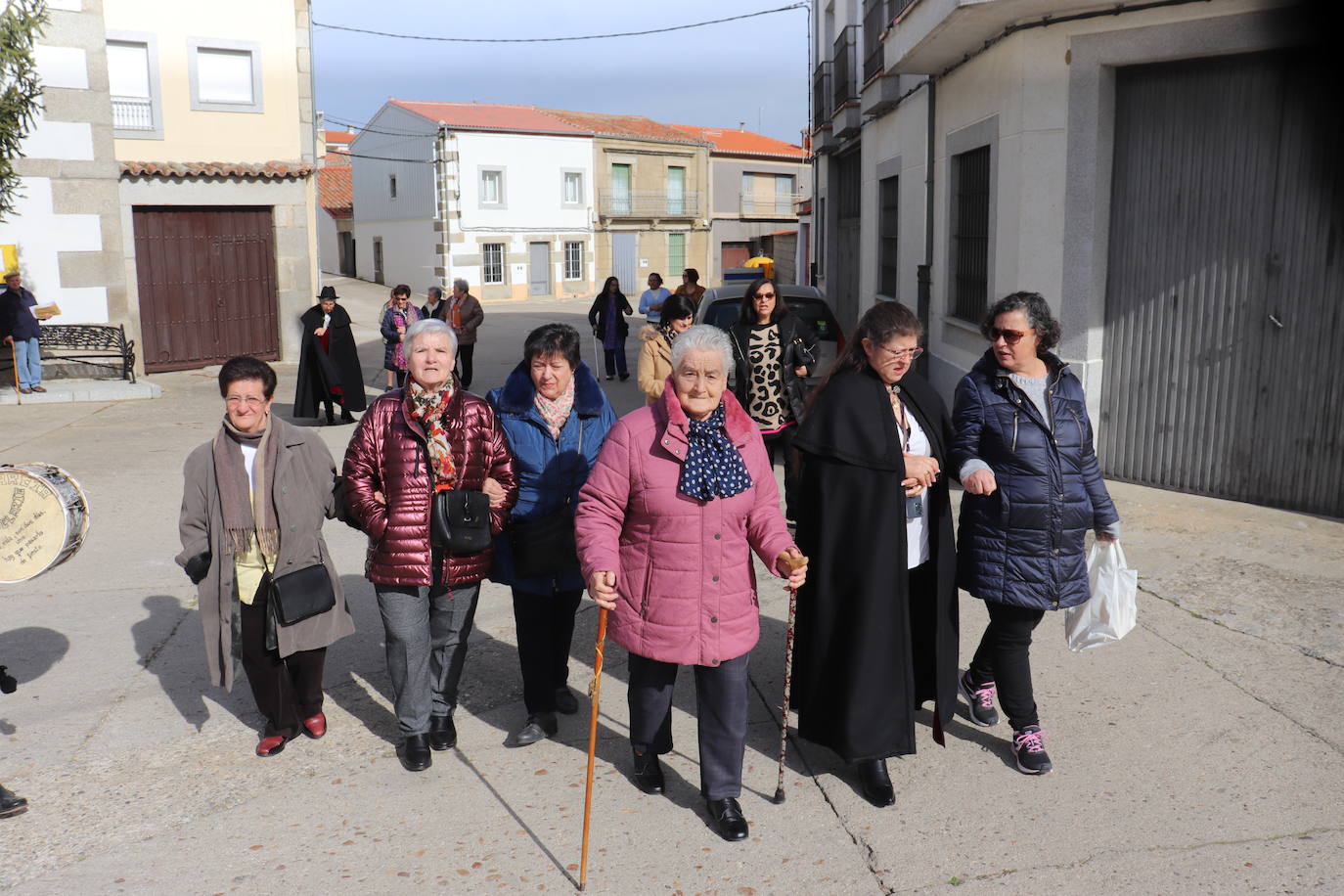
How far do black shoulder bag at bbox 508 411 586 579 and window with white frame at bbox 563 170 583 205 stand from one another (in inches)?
1481

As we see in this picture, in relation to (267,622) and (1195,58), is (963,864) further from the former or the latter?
(1195,58)

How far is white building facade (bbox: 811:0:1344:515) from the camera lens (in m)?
7.05

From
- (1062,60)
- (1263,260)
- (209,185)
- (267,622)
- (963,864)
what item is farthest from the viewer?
(209,185)

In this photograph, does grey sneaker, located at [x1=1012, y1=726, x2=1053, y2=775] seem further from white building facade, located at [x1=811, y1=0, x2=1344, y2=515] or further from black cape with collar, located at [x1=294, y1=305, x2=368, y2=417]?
black cape with collar, located at [x1=294, y1=305, x2=368, y2=417]

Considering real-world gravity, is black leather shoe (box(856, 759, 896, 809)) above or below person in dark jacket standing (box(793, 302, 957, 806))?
below

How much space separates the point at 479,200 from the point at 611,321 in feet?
80.7

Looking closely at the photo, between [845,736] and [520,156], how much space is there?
37382 mm

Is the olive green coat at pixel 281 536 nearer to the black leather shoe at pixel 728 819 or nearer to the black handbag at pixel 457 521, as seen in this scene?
the black handbag at pixel 457 521

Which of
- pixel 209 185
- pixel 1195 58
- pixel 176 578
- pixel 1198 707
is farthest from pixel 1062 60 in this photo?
pixel 209 185

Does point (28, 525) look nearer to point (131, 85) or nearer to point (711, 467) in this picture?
point (711, 467)

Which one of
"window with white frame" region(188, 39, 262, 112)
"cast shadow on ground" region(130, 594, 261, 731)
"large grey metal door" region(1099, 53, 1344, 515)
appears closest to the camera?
"cast shadow on ground" region(130, 594, 261, 731)

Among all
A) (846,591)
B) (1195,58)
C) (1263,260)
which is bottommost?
(846,591)

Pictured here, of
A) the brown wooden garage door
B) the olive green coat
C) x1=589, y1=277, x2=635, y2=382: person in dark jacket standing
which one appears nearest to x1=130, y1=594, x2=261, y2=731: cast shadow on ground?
the olive green coat

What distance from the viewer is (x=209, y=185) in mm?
17047
